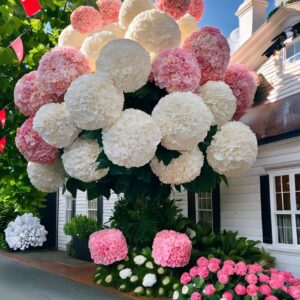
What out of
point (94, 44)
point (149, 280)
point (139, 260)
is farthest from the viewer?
point (139, 260)

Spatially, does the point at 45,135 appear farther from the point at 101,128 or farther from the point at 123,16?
the point at 123,16

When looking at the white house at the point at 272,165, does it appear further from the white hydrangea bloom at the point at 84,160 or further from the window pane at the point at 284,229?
the white hydrangea bloom at the point at 84,160

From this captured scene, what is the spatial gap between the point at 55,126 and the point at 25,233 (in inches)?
510

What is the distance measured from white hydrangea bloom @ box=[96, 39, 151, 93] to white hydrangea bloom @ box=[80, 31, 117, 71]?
0.28 m

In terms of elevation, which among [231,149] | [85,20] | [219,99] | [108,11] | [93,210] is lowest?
[93,210]

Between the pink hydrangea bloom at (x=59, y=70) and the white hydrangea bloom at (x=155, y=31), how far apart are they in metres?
0.35

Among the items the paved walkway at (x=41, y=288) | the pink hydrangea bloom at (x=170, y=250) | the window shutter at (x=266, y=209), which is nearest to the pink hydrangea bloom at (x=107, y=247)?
the pink hydrangea bloom at (x=170, y=250)

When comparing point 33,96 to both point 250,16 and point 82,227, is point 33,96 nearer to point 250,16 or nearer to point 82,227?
point 250,16

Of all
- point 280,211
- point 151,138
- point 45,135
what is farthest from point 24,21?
point 280,211

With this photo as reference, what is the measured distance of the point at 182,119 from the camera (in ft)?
6.84

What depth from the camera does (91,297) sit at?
23.0 ft

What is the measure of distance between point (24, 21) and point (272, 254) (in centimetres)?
568

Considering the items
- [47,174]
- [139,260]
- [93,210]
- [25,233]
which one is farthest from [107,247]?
[25,233]

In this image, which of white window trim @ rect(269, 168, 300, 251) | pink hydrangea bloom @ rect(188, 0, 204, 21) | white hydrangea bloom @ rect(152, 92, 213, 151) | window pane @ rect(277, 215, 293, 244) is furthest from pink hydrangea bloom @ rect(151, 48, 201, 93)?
window pane @ rect(277, 215, 293, 244)
